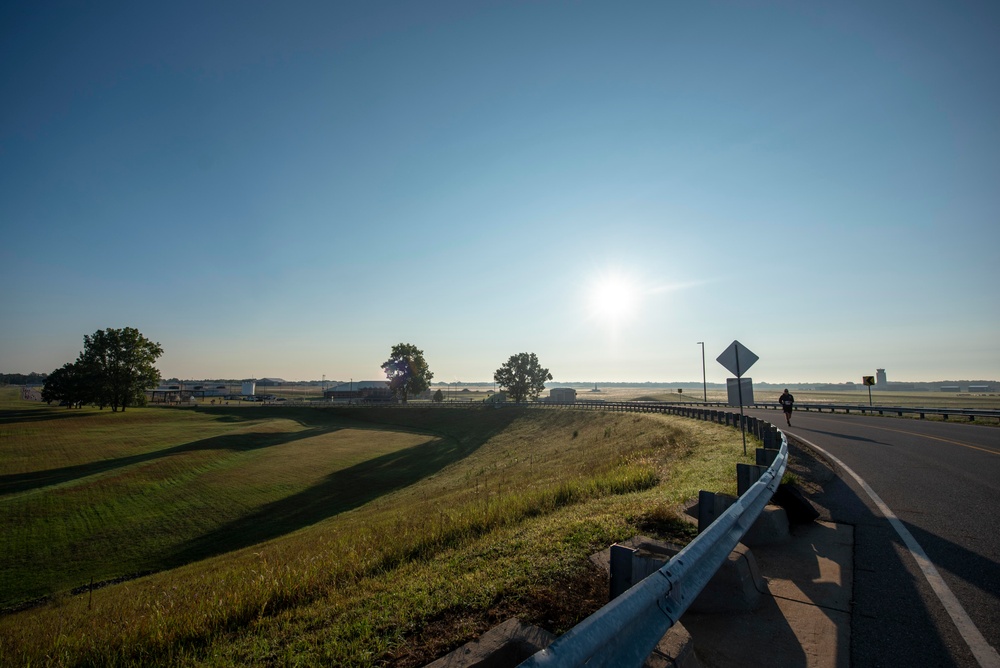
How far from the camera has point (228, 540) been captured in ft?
62.4

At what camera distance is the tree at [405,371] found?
98.8m

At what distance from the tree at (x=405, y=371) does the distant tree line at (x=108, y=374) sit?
1627 inches

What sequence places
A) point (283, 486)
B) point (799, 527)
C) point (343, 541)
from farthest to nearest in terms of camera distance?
point (283, 486)
point (343, 541)
point (799, 527)

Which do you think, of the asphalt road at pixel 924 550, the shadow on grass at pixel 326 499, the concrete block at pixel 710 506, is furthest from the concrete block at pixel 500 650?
the shadow on grass at pixel 326 499

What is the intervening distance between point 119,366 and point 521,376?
2591 inches

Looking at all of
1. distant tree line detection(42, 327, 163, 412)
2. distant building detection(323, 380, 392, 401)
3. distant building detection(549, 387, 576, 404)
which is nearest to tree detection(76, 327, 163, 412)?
distant tree line detection(42, 327, 163, 412)

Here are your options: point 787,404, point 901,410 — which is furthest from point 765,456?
point 901,410

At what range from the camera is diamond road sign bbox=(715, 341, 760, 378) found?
14.1 metres

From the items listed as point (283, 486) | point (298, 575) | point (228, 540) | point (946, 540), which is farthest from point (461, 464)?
point (946, 540)

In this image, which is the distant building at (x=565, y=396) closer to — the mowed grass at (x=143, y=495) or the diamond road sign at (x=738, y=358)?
the mowed grass at (x=143, y=495)

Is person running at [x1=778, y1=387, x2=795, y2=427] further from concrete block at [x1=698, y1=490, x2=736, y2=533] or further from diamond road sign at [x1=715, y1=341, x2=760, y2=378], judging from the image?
concrete block at [x1=698, y1=490, x2=736, y2=533]

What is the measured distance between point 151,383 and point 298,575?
83000mm

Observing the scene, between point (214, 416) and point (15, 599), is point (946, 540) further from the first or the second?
point (214, 416)

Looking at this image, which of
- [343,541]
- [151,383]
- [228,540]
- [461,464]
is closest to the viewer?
[343,541]
